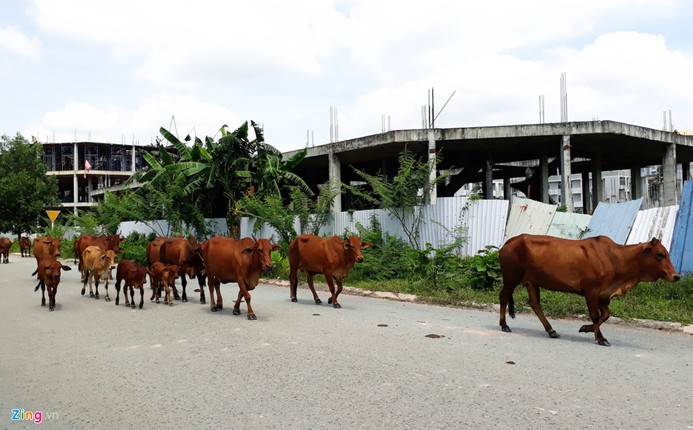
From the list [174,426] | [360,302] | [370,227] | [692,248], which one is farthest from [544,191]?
[174,426]

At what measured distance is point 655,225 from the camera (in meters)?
11.7

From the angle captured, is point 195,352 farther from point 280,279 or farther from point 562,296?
point 280,279

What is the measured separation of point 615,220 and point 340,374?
32.4 ft

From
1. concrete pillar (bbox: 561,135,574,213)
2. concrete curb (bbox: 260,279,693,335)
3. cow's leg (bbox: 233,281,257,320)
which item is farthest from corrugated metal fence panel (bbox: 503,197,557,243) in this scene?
cow's leg (bbox: 233,281,257,320)

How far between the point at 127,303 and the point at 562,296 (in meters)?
8.35

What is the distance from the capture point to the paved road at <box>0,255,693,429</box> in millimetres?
4402

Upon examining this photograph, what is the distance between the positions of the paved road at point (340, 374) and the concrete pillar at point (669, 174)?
1474cm

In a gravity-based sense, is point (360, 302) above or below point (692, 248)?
below

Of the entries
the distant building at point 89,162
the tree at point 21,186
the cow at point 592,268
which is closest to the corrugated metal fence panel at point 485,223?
the cow at point 592,268

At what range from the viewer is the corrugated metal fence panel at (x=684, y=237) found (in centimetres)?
1100

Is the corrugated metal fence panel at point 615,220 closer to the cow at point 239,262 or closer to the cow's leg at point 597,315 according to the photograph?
the cow's leg at point 597,315

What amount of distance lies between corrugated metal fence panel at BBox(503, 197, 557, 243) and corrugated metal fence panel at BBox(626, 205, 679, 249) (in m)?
2.13

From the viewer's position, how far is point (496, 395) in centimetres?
486

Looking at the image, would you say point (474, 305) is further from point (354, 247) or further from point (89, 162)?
point (89, 162)
